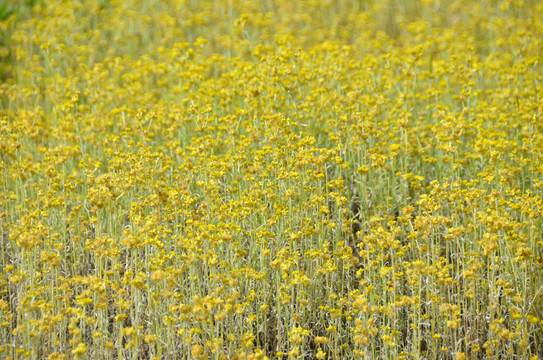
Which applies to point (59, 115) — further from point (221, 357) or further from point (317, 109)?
point (221, 357)

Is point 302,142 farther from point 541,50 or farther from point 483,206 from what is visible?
point 541,50

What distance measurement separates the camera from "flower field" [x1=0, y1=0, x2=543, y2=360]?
330 cm

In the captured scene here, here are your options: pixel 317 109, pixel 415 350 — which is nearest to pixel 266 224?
pixel 415 350

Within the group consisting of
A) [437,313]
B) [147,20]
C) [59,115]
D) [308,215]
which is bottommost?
[437,313]

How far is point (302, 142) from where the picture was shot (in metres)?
4.10

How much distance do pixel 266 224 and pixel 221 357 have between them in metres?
1.13

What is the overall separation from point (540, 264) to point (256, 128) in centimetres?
217

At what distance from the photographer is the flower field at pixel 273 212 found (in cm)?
330

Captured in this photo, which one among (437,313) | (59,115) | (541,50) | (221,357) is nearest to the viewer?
(221,357)

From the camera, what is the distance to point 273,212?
14.2 ft


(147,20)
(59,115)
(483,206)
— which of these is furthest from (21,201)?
(147,20)

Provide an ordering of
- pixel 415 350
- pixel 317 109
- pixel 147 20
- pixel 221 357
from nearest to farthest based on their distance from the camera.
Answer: pixel 221 357 < pixel 415 350 < pixel 317 109 < pixel 147 20

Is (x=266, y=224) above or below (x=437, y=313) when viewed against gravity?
above

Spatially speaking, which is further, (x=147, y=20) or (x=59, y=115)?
(x=147, y=20)
